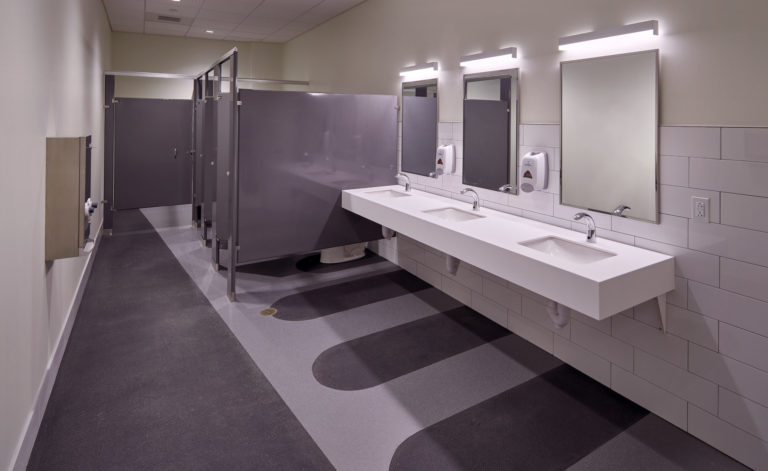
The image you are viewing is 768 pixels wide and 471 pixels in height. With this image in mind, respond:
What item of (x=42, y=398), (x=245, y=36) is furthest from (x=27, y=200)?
(x=245, y=36)

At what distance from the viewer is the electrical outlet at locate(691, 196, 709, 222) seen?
195cm

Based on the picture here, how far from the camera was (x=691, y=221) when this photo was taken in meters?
2.01

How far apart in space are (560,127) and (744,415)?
1.59 m

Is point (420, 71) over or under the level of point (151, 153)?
over

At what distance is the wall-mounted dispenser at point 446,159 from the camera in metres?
3.45

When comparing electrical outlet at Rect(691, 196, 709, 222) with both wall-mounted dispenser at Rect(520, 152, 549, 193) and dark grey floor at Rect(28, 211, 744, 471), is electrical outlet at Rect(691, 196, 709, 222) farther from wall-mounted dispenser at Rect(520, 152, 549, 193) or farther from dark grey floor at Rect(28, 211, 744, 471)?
dark grey floor at Rect(28, 211, 744, 471)

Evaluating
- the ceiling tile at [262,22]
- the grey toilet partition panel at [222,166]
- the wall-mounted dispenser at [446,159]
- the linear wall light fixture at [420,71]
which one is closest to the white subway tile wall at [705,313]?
the wall-mounted dispenser at [446,159]

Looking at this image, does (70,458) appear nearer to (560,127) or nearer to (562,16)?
(560,127)

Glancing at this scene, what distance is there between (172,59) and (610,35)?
669 cm

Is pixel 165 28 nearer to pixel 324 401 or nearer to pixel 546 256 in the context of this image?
pixel 324 401

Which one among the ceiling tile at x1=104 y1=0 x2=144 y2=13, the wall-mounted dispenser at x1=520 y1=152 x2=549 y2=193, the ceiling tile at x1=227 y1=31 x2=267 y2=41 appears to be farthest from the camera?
the ceiling tile at x1=227 y1=31 x2=267 y2=41

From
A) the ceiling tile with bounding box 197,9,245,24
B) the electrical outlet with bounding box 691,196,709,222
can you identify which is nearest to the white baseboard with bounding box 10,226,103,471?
the electrical outlet with bounding box 691,196,709,222

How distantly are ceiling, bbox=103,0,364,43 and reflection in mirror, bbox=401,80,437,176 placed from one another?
1345 mm

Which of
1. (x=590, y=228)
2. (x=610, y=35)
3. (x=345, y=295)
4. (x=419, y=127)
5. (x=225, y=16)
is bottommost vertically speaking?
(x=345, y=295)
